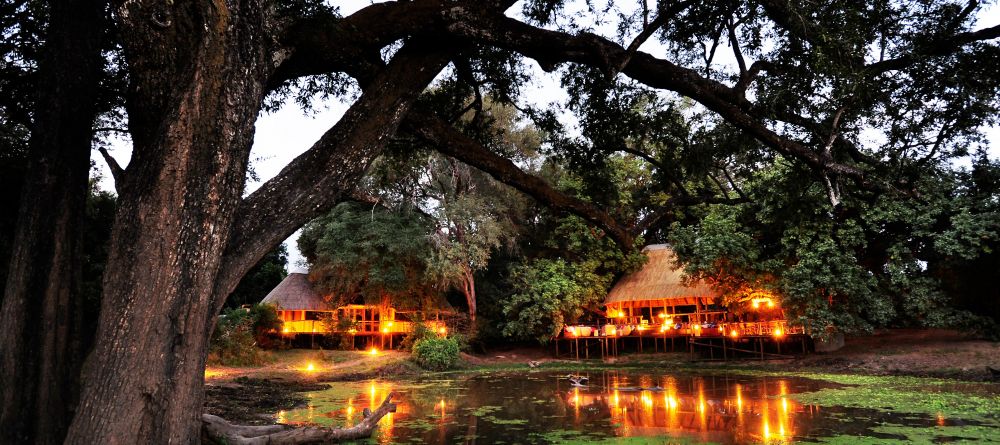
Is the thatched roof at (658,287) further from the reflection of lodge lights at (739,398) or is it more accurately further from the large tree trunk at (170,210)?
the large tree trunk at (170,210)

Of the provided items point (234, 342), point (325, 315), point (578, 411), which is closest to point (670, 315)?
point (325, 315)

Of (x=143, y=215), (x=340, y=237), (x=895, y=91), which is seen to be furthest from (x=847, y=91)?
(x=340, y=237)

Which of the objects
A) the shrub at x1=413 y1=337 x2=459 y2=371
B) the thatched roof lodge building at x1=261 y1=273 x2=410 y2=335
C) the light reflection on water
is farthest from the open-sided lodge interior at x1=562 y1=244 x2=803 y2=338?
the thatched roof lodge building at x1=261 y1=273 x2=410 y2=335

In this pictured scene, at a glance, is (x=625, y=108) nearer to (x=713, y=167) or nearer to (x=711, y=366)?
(x=713, y=167)

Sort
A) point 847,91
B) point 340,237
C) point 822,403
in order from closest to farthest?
1. point 847,91
2. point 822,403
3. point 340,237

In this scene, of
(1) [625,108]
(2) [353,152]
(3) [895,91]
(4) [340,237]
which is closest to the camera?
(2) [353,152]

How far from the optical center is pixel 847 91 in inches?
194

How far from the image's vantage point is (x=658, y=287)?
19750mm

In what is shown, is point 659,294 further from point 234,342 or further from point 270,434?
point 270,434

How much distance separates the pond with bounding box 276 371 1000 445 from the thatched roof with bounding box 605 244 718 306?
7795mm

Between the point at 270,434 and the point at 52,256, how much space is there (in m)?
2.44

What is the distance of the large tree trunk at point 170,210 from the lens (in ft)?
9.55

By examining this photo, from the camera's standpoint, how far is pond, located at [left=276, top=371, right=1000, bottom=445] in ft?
18.7

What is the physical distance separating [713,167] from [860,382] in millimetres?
6166
